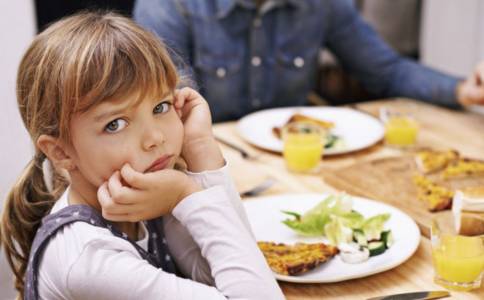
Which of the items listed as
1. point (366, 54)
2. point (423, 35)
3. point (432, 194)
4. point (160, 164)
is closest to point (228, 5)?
point (366, 54)

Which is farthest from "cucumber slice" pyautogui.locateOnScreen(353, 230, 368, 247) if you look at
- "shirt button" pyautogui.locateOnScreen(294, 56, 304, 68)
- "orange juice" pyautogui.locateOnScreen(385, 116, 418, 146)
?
"shirt button" pyautogui.locateOnScreen(294, 56, 304, 68)

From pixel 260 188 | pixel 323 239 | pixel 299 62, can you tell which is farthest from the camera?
pixel 299 62

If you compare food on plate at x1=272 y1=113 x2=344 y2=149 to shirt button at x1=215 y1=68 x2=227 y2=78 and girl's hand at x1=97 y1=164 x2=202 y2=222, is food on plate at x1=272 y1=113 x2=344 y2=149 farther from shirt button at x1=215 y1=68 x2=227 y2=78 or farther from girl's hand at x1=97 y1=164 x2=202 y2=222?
girl's hand at x1=97 y1=164 x2=202 y2=222

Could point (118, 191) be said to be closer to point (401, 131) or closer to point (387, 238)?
point (387, 238)

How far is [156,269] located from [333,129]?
116 cm

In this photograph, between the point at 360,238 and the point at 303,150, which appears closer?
the point at 360,238

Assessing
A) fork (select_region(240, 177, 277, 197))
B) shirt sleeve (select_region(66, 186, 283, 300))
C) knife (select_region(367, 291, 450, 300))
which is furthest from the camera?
fork (select_region(240, 177, 277, 197))

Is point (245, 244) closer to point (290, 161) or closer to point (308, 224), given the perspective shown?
point (308, 224)

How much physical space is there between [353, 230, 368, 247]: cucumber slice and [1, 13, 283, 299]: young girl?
0.27 m

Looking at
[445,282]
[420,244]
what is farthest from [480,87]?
[445,282]

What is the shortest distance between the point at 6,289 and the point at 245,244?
1.65 meters

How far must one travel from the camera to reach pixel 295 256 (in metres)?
1.24

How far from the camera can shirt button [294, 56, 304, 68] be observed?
263 centimetres

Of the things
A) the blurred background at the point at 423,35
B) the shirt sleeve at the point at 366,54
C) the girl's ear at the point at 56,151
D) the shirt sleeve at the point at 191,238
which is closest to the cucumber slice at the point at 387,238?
the shirt sleeve at the point at 191,238
